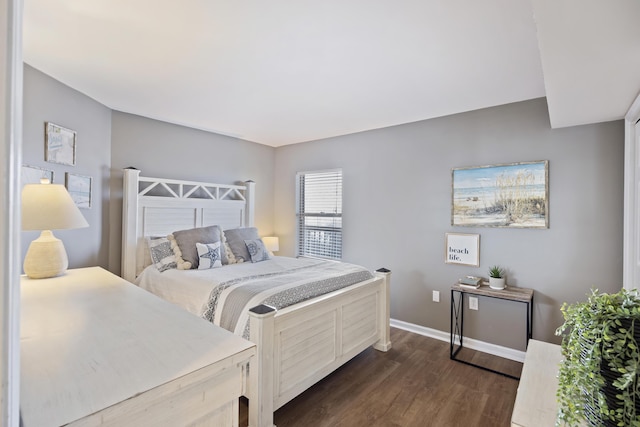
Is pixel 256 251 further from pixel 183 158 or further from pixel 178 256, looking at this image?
pixel 183 158

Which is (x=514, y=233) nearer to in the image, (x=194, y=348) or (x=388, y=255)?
(x=388, y=255)

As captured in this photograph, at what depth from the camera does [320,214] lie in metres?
4.43

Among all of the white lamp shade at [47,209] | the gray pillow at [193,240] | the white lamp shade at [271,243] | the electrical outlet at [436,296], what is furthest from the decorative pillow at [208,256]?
the electrical outlet at [436,296]

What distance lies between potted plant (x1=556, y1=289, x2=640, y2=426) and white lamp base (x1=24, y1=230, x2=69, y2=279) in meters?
2.74

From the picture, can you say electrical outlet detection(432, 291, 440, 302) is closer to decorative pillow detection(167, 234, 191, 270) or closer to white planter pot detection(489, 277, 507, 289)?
white planter pot detection(489, 277, 507, 289)

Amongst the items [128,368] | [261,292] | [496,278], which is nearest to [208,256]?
[261,292]

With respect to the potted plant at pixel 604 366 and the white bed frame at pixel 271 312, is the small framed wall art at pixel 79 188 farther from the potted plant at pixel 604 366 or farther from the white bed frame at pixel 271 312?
the potted plant at pixel 604 366

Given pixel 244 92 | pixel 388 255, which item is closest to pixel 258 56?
pixel 244 92

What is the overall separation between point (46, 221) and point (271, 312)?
147cm

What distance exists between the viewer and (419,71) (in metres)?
2.27

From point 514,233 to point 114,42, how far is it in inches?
138

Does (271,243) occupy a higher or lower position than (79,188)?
lower

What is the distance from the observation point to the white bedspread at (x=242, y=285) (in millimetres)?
2133

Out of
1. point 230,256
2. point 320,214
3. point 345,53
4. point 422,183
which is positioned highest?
point 345,53
